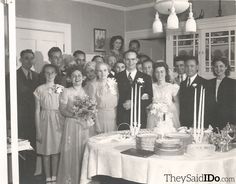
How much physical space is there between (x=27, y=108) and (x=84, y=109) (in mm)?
391

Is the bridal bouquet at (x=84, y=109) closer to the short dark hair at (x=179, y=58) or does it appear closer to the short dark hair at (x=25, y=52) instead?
the short dark hair at (x=25, y=52)

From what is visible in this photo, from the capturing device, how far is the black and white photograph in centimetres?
204

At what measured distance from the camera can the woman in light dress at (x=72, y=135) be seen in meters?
2.12

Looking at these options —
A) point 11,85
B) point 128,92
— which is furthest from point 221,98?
point 11,85

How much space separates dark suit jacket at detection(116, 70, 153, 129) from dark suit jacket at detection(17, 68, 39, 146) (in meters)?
0.60

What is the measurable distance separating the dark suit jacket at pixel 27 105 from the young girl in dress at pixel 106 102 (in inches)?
17.6

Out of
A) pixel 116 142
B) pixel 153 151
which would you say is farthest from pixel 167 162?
pixel 116 142

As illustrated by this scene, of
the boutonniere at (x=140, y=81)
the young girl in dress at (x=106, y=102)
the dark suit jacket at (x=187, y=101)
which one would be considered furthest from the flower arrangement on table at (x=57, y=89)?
the dark suit jacket at (x=187, y=101)

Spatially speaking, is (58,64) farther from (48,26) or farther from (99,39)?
(99,39)

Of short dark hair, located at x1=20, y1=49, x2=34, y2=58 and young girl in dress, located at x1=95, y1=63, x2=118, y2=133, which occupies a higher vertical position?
short dark hair, located at x1=20, y1=49, x2=34, y2=58

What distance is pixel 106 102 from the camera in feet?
7.52

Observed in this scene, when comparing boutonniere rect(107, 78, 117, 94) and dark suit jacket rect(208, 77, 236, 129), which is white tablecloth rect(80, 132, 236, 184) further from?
boutonniere rect(107, 78, 117, 94)

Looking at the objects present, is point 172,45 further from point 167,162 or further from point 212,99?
point 167,162

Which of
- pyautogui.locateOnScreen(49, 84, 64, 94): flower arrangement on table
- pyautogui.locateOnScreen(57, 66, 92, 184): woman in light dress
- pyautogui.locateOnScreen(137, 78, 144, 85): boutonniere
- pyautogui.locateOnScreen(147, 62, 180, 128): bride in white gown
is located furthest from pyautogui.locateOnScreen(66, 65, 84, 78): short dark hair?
pyautogui.locateOnScreen(147, 62, 180, 128): bride in white gown
